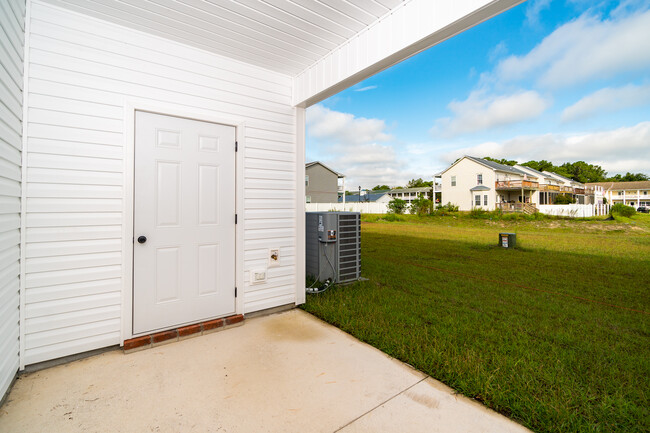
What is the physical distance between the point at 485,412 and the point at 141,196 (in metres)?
3.06

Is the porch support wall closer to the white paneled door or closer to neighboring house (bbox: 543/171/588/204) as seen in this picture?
the white paneled door

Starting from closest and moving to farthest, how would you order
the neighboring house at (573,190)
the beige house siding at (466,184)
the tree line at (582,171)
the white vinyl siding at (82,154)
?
1. the white vinyl siding at (82,154)
2. the beige house siding at (466,184)
3. the neighboring house at (573,190)
4. the tree line at (582,171)

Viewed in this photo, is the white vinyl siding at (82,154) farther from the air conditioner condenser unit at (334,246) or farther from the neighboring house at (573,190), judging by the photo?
the neighboring house at (573,190)

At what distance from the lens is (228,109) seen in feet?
9.65

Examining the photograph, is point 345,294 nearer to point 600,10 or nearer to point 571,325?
point 571,325

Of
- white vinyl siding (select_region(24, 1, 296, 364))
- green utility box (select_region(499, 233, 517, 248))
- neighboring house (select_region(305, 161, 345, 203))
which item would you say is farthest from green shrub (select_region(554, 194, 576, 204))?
white vinyl siding (select_region(24, 1, 296, 364))

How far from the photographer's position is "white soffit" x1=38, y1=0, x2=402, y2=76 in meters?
2.09

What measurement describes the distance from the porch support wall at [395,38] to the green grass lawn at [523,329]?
94.2 inches

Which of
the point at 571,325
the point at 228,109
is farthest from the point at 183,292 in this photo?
the point at 571,325

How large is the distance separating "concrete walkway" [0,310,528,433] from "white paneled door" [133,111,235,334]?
0.44 meters

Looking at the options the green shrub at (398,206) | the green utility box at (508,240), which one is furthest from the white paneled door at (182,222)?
the green shrub at (398,206)

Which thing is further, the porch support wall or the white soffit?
the white soffit

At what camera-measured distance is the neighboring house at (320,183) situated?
923 inches

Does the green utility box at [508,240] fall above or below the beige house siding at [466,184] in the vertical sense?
below
